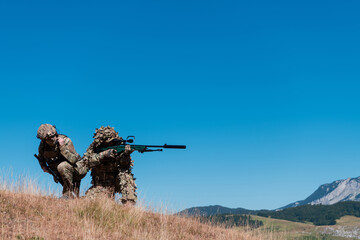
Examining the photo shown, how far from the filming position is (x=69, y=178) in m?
13.1

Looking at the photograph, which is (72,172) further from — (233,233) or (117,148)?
(233,233)

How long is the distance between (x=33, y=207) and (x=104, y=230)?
2.49 meters

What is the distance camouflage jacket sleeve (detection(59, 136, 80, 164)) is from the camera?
1302 cm

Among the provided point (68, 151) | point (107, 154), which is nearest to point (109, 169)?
point (107, 154)

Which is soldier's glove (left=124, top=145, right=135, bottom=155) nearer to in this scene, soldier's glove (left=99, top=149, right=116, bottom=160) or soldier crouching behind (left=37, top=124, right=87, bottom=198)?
soldier's glove (left=99, top=149, right=116, bottom=160)

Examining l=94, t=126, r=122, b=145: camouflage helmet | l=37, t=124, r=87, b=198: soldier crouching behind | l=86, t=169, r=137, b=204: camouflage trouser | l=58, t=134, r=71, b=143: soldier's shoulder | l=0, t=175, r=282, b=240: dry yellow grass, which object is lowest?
l=0, t=175, r=282, b=240: dry yellow grass

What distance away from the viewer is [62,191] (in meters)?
13.4

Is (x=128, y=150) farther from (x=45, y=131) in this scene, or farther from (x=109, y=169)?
(x=45, y=131)

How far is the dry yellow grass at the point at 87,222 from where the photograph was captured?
875 cm

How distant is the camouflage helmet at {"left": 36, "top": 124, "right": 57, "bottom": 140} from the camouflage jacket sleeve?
1.61ft

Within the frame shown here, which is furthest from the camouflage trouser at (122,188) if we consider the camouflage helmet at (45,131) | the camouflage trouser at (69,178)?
the camouflage helmet at (45,131)

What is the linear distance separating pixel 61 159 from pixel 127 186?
8.70 ft

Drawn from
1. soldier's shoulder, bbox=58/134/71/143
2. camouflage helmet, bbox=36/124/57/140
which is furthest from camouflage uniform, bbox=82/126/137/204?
camouflage helmet, bbox=36/124/57/140

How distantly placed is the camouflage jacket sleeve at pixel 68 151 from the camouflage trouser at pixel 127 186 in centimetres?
174
